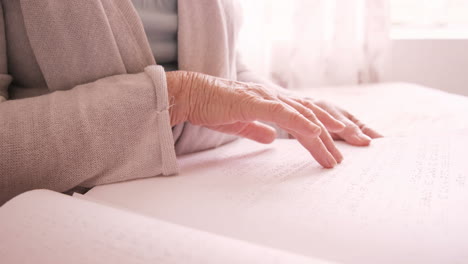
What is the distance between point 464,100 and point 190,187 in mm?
814

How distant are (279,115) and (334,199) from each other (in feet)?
0.51

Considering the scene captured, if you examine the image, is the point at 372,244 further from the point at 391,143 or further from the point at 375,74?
the point at 375,74

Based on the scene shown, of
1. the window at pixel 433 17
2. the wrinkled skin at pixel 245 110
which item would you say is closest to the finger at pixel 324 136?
the wrinkled skin at pixel 245 110

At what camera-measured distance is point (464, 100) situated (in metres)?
1.04

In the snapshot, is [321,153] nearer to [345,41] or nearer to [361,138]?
[361,138]

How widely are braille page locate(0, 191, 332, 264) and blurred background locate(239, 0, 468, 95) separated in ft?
3.85

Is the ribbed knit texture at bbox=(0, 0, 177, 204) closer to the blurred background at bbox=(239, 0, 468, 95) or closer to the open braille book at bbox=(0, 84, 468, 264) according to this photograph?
the open braille book at bbox=(0, 84, 468, 264)

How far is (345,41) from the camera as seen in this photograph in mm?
1502

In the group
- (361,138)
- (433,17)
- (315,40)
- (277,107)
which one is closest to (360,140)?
(361,138)

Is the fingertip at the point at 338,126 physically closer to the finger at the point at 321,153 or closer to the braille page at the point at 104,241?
the finger at the point at 321,153

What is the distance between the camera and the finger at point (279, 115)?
23.0 inches

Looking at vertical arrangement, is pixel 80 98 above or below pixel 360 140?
above

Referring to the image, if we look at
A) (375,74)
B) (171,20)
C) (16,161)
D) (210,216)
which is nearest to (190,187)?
→ (210,216)

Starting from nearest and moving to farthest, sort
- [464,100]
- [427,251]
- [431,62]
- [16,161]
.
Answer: [427,251] < [16,161] < [464,100] < [431,62]
